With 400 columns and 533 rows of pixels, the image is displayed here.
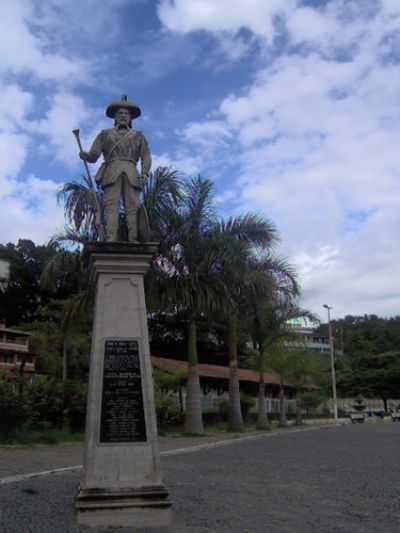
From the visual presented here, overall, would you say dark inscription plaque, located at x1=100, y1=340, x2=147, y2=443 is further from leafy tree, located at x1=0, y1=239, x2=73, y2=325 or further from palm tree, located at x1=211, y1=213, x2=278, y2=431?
leafy tree, located at x1=0, y1=239, x2=73, y2=325

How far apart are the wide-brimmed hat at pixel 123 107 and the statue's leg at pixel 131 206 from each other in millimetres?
899

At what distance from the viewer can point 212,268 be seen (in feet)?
63.2

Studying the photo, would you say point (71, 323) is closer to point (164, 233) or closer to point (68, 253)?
point (68, 253)

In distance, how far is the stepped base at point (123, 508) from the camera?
610cm

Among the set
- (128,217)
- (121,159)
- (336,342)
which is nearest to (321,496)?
(128,217)

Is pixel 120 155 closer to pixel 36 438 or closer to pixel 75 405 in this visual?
pixel 36 438

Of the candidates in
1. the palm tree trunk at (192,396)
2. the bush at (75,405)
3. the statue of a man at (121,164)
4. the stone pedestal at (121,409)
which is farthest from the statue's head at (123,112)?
the palm tree trunk at (192,396)

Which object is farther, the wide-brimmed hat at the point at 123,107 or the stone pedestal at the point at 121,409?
the wide-brimmed hat at the point at 123,107

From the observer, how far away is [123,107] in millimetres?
7738

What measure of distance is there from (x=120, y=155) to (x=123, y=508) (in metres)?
4.03

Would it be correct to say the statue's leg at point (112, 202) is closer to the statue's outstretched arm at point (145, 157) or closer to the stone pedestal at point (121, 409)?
the statue's outstretched arm at point (145, 157)

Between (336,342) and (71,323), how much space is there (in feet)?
Answer: 231

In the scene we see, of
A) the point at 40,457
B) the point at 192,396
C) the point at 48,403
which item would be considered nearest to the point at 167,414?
the point at 192,396

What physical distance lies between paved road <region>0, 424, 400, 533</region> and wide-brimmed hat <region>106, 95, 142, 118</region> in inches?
185
